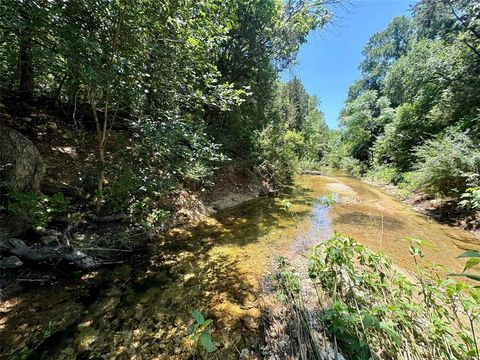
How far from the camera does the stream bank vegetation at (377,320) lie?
1.74m

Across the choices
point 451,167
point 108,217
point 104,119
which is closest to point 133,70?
point 104,119

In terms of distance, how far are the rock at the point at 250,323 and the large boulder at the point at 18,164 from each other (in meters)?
3.68

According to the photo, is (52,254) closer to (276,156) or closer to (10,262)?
(10,262)

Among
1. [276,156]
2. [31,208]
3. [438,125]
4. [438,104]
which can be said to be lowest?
[31,208]

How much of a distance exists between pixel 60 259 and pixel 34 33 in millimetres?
3123

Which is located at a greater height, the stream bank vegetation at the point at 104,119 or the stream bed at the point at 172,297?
the stream bank vegetation at the point at 104,119

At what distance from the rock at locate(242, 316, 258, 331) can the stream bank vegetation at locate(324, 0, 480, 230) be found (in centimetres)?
452

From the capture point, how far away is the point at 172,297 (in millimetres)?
3031

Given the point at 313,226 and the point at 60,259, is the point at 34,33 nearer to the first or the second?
the point at 60,259

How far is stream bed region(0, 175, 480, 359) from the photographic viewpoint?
2244 millimetres

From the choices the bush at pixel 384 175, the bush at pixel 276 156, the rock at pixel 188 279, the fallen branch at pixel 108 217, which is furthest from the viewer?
the bush at pixel 384 175

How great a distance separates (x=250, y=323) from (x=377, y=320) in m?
1.41

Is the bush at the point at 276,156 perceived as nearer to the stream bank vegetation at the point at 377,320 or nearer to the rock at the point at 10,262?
the stream bank vegetation at the point at 377,320

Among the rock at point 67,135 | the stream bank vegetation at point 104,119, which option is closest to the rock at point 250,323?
the stream bank vegetation at point 104,119
